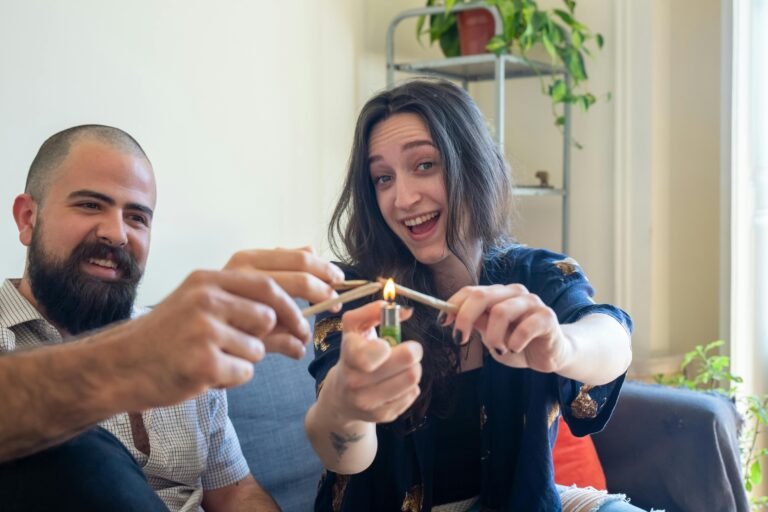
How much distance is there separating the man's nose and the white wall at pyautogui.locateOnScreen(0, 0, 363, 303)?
1.29ft

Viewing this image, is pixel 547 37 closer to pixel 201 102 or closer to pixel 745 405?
pixel 201 102

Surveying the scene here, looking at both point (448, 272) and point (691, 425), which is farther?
point (691, 425)

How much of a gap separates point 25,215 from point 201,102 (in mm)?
750

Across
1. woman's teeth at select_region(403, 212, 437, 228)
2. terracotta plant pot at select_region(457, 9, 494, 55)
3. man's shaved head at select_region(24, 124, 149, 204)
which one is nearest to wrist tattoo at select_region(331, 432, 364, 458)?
woman's teeth at select_region(403, 212, 437, 228)

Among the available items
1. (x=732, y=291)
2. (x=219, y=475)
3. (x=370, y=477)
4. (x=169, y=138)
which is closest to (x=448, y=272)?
(x=370, y=477)

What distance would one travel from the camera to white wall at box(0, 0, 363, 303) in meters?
1.83

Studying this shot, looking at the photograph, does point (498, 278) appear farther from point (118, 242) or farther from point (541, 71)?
point (541, 71)

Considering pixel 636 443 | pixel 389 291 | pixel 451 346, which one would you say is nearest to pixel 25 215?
pixel 451 346

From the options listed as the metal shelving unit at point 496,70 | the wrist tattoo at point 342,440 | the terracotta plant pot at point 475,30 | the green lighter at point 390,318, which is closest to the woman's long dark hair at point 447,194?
the wrist tattoo at point 342,440

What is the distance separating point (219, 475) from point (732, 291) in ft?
5.45

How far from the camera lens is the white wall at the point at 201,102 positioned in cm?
183

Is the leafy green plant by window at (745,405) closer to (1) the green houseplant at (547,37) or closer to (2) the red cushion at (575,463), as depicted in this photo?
(2) the red cushion at (575,463)

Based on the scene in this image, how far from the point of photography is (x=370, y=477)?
4.74ft

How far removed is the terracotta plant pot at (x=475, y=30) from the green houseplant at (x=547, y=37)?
0.04 meters
